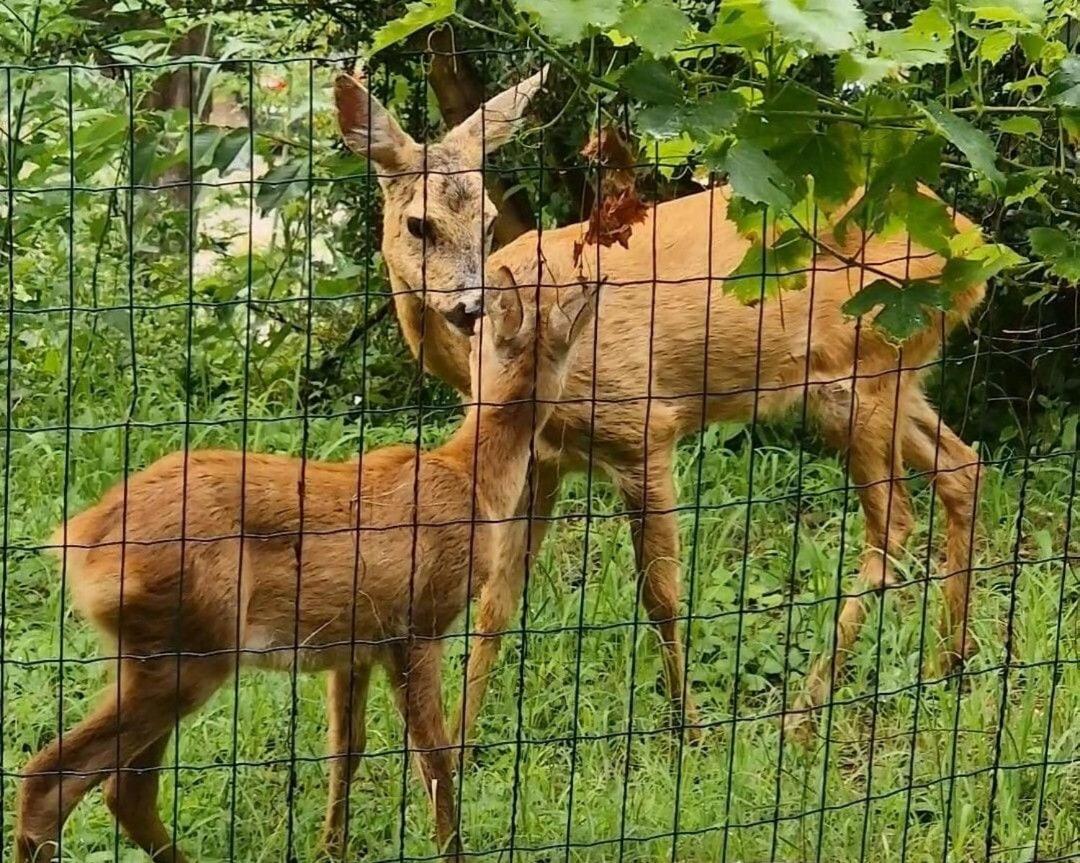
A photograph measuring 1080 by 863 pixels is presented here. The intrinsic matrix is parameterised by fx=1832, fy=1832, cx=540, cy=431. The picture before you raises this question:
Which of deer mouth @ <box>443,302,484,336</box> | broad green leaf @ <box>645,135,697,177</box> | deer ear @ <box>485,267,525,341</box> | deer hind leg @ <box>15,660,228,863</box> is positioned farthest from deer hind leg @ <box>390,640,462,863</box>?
broad green leaf @ <box>645,135,697,177</box>

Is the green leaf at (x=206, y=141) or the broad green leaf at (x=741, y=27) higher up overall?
the broad green leaf at (x=741, y=27)

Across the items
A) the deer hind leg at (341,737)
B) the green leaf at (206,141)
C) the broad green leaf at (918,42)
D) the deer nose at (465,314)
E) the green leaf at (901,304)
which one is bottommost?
the deer hind leg at (341,737)

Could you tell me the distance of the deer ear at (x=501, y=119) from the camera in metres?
5.63

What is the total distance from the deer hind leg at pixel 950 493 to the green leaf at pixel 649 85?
2.93 metres

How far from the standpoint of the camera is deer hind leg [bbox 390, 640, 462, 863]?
4441 millimetres

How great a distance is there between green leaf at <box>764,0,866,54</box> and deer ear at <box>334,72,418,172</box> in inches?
110

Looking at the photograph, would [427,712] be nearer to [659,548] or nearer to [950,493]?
[659,548]

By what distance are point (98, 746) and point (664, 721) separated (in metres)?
1.82

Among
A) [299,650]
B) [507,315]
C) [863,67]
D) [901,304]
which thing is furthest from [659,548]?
[863,67]

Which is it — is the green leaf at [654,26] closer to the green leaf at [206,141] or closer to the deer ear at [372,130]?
the green leaf at [206,141]

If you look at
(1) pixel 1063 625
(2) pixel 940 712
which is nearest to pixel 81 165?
(2) pixel 940 712

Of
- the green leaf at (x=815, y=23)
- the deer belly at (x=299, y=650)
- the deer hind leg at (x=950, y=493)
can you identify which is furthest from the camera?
the deer hind leg at (x=950, y=493)

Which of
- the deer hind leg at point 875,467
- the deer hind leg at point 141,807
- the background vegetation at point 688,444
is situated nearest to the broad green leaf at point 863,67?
the background vegetation at point 688,444

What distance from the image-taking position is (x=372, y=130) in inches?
223
